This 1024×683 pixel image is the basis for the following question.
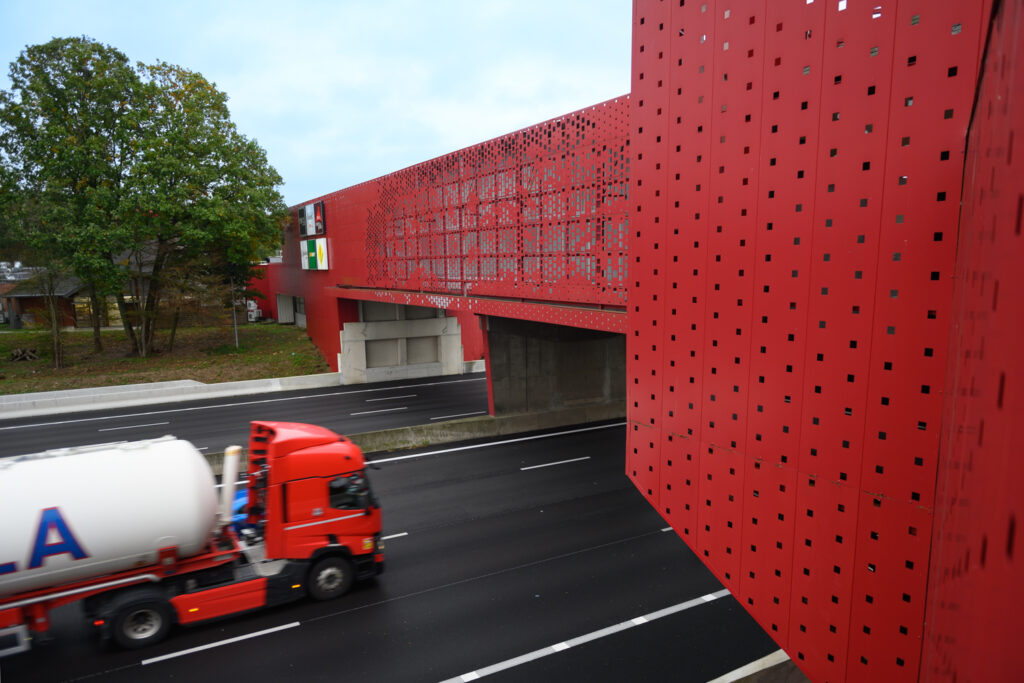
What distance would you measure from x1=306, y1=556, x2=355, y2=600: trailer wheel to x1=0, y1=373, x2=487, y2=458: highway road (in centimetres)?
1177

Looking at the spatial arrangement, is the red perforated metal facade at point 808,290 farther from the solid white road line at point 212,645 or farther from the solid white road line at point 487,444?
the solid white road line at point 487,444

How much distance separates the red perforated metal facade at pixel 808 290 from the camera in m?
3.52

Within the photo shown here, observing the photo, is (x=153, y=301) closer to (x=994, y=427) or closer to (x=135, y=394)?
(x=135, y=394)

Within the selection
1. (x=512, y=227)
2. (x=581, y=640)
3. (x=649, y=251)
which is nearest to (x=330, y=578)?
(x=581, y=640)

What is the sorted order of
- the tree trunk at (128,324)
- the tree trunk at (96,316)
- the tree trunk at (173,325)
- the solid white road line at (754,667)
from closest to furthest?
the solid white road line at (754,667) → the tree trunk at (96,316) → the tree trunk at (128,324) → the tree trunk at (173,325)

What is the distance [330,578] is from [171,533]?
2.61m

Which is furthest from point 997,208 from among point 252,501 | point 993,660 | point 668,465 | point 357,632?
point 252,501

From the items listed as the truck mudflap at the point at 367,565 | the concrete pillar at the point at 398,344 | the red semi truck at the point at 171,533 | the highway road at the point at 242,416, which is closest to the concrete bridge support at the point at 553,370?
the highway road at the point at 242,416

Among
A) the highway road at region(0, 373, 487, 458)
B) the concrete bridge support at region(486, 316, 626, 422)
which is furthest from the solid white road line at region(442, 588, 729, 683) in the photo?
A: the highway road at region(0, 373, 487, 458)

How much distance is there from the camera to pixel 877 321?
3748 mm

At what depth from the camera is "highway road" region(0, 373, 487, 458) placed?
21.4 m

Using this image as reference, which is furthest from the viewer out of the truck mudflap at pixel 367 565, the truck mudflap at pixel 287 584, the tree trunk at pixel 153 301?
the tree trunk at pixel 153 301

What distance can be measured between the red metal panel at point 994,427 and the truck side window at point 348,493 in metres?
8.63

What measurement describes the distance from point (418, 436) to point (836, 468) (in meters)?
16.2
